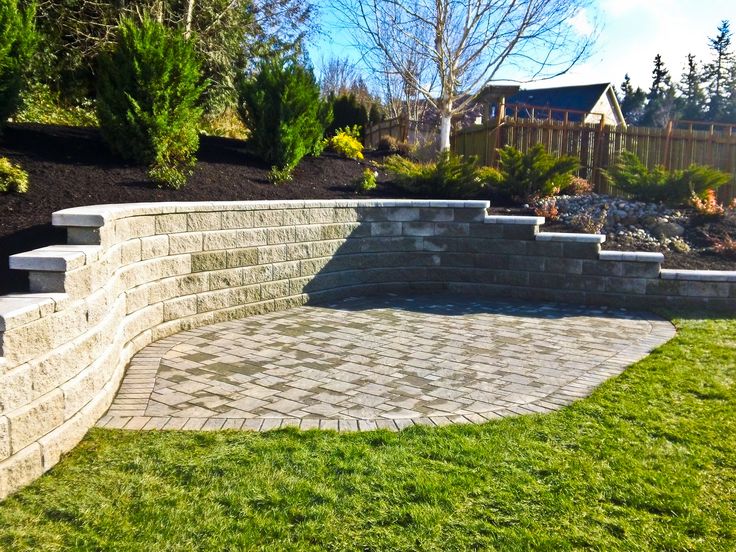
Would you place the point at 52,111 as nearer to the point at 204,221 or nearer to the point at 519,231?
the point at 204,221

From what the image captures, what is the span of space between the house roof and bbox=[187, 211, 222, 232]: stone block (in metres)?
37.0

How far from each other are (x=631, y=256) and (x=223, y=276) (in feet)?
16.5

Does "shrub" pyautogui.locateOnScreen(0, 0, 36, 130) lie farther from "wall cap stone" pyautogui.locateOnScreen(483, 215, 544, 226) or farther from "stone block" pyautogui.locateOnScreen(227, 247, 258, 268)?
"wall cap stone" pyautogui.locateOnScreen(483, 215, 544, 226)

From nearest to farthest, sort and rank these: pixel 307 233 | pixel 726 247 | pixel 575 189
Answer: pixel 307 233 < pixel 726 247 < pixel 575 189

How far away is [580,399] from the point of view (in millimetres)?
4586

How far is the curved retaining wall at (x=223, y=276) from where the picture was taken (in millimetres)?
3342

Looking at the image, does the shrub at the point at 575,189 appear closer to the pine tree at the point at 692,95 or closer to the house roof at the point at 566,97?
the house roof at the point at 566,97

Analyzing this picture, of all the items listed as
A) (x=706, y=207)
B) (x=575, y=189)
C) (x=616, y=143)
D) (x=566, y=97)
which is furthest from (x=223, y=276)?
(x=566, y=97)

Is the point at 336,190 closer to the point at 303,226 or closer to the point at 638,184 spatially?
the point at 303,226

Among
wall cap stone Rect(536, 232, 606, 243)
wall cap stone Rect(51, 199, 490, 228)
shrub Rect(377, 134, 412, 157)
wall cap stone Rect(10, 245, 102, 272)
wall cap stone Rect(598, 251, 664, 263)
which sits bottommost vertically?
wall cap stone Rect(598, 251, 664, 263)

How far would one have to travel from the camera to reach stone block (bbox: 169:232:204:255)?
20.2ft

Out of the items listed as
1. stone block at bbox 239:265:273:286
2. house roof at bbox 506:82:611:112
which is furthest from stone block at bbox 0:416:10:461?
house roof at bbox 506:82:611:112

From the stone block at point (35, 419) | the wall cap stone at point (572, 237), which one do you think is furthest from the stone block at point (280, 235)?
the stone block at point (35, 419)

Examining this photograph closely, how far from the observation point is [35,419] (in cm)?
325
